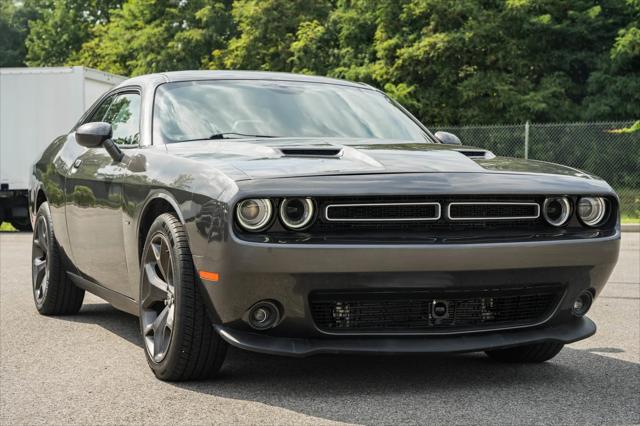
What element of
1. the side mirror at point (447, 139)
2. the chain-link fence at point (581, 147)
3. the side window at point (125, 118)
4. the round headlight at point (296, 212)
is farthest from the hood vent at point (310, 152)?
the chain-link fence at point (581, 147)

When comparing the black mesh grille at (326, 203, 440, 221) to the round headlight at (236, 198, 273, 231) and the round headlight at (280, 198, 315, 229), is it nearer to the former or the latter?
the round headlight at (280, 198, 315, 229)

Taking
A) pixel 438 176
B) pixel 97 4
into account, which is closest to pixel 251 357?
pixel 438 176

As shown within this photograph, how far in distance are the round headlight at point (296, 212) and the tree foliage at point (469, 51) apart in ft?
91.1

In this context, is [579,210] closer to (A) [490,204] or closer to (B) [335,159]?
(A) [490,204]

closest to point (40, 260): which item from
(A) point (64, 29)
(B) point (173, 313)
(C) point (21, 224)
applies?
A: (B) point (173, 313)

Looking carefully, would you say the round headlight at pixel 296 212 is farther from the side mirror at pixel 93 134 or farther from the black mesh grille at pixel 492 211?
the side mirror at pixel 93 134

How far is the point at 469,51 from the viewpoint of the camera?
106 feet

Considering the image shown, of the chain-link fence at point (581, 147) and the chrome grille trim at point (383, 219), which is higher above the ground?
the chrome grille trim at point (383, 219)

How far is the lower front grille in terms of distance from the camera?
4297 mm

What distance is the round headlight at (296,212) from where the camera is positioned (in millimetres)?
4180

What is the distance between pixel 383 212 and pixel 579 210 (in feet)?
3.33

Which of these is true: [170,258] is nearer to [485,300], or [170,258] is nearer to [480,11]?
[485,300]

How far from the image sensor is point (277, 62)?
1503 inches

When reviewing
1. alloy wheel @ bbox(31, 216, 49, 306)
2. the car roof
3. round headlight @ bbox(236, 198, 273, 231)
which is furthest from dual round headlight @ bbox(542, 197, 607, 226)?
alloy wheel @ bbox(31, 216, 49, 306)
